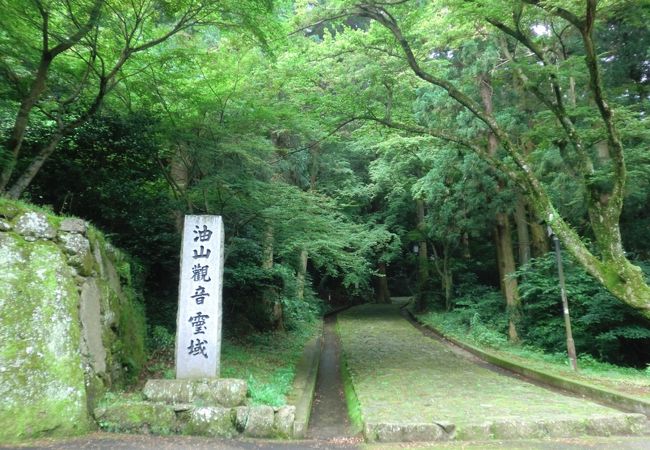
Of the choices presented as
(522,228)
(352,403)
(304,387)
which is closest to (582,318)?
(522,228)

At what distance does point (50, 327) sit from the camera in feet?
16.9

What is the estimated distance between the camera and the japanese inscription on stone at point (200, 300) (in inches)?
249

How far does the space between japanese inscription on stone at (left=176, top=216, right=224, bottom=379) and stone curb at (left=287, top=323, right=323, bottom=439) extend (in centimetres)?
143

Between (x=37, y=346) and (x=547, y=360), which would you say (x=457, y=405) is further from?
(x=37, y=346)

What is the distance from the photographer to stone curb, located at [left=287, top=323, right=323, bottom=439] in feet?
19.7

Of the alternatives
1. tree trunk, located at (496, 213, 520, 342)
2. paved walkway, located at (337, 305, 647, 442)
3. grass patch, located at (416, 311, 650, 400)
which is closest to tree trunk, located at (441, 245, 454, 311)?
grass patch, located at (416, 311, 650, 400)

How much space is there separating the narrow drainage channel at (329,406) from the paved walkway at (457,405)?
0.39 m

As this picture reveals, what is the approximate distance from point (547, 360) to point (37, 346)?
1058 cm

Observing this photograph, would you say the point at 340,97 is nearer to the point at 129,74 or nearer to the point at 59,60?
the point at 129,74

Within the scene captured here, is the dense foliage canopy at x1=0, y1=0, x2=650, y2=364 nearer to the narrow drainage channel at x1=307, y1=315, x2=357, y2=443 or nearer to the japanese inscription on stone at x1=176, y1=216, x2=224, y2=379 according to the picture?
the japanese inscription on stone at x1=176, y1=216, x2=224, y2=379

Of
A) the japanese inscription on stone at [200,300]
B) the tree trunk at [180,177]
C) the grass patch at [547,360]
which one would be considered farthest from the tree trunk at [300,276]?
the japanese inscription on stone at [200,300]

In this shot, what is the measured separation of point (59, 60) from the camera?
26.8ft

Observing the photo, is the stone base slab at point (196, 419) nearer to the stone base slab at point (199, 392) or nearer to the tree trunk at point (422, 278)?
the stone base slab at point (199, 392)

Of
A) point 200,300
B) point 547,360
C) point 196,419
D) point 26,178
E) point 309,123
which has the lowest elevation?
point 547,360
